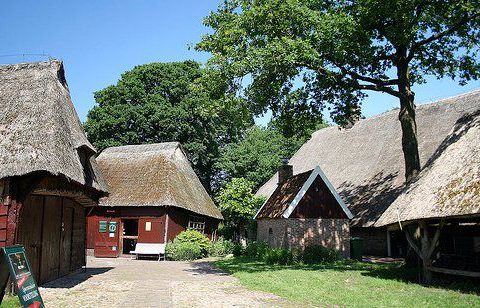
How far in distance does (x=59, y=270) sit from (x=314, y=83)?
43.1 ft

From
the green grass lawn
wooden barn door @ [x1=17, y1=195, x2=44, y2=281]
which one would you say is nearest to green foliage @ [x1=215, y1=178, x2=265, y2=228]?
the green grass lawn

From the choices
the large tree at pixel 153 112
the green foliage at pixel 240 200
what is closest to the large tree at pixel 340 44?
the green foliage at pixel 240 200

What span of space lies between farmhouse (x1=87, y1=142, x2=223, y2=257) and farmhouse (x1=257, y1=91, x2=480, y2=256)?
8.37 meters

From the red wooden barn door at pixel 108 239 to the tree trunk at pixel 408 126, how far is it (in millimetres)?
18218

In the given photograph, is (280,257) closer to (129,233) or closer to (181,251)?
(181,251)

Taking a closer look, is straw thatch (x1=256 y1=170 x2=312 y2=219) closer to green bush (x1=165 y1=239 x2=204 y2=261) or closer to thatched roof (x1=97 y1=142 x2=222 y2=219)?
green bush (x1=165 y1=239 x2=204 y2=261)

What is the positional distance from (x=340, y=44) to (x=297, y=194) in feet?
28.0

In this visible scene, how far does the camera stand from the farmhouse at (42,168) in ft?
36.7

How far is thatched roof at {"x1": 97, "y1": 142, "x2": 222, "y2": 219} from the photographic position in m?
26.0

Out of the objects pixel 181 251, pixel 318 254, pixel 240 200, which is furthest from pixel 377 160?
pixel 181 251

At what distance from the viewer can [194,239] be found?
2628cm

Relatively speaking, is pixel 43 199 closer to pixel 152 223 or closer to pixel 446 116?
pixel 152 223

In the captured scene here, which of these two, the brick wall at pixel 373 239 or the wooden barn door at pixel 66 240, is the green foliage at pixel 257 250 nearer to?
the brick wall at pixel 373 239

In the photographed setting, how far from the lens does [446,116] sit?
88.0ft
